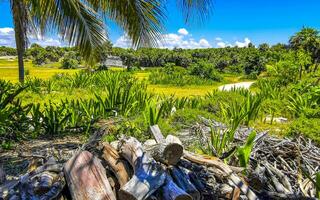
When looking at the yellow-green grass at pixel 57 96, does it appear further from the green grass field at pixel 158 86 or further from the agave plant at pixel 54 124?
the agave plant at pixel 54 124

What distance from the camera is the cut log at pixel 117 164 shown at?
3520mm

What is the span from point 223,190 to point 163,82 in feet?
71.7

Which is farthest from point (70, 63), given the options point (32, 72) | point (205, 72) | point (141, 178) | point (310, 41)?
point (141, 178)

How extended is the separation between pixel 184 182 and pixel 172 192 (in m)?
0.32

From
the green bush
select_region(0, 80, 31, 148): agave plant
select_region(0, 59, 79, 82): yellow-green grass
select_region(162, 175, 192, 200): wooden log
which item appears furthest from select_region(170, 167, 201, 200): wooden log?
select_region(0, 59, 79, 82): yellow-green grass

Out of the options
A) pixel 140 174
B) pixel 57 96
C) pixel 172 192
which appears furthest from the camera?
pixel 57 96

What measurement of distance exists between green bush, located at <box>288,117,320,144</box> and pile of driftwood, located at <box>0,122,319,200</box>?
98.5 inches

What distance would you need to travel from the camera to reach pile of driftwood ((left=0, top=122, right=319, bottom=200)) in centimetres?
326

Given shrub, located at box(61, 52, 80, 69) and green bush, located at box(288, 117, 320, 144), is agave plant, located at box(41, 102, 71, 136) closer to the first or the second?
green bush, located at box(288, 117, 320, 144)

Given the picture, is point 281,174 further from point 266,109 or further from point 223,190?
point 266,109

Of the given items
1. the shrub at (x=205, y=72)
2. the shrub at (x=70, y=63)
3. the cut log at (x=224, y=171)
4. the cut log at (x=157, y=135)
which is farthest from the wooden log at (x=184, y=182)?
the shrub at (x=70, y=63)

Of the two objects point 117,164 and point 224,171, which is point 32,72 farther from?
point 224,171

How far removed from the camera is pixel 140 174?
3.37m

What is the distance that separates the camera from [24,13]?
32.9 feet
